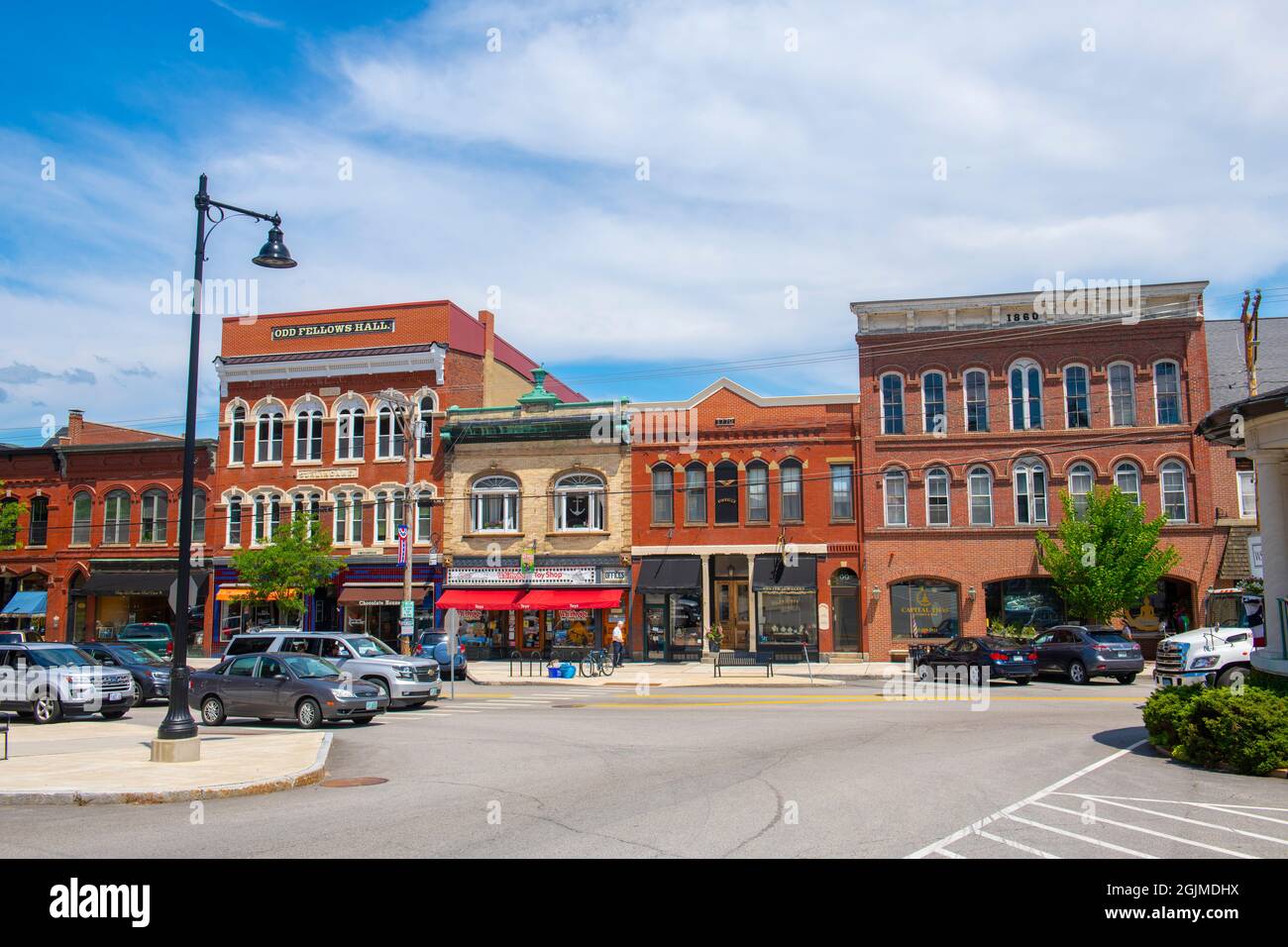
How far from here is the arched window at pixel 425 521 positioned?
42500mm

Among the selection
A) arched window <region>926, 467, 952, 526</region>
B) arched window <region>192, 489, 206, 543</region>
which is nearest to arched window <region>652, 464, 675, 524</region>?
arched window <region>926, 467, 952, 526</region>

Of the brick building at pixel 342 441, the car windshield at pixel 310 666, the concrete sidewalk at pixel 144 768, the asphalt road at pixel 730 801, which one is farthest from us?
the brick building at pixel 342 441

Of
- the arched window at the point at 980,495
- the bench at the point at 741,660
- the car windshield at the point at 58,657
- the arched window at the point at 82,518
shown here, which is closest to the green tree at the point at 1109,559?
the arched window at the point at 980,495

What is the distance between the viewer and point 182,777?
1237 centimetres

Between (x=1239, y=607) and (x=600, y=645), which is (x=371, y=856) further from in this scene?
(x=1239, y=607)

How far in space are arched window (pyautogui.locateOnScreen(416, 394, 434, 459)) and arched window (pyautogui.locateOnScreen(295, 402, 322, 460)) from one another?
184 inches

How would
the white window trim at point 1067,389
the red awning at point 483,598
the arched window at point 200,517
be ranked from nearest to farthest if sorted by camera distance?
the white window trim at point 1067,389 < the red awning at point 483,598 < the arched window at point 200,517

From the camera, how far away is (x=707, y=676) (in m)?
33.4

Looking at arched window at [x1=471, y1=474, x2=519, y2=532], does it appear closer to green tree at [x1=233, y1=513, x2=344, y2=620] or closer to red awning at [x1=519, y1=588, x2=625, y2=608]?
red awning at [x1=519, y1=588, x2=625, y2=608]

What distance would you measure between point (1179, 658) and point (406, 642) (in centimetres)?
2270

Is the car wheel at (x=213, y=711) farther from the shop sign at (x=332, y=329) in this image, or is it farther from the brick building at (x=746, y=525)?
the shop sign at (x=332, y=329)

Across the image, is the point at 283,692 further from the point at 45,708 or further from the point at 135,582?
the point at 135,582

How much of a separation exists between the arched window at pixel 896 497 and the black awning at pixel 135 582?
28421 mm

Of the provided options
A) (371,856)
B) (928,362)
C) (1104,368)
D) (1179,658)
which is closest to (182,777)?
(371,856)
